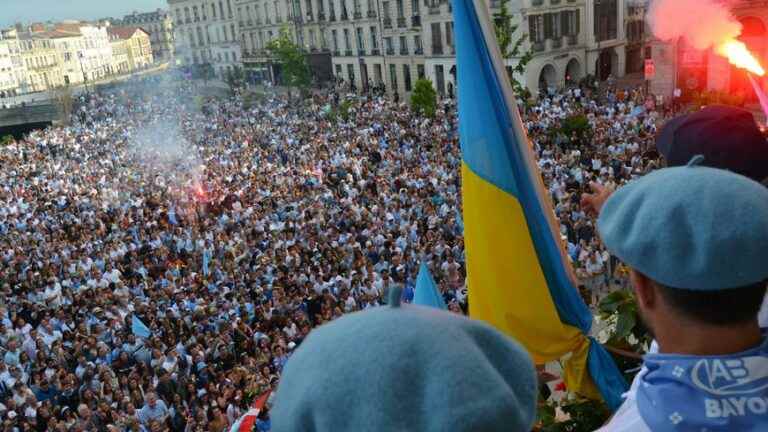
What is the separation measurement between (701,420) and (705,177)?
600 millimetres

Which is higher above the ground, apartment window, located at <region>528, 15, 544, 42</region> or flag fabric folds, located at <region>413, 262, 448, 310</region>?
apartment window, located at <region>528, 15, 544, 42</region>

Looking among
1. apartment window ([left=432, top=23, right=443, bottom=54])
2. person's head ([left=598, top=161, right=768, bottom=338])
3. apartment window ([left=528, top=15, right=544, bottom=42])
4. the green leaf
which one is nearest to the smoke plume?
the green leaf

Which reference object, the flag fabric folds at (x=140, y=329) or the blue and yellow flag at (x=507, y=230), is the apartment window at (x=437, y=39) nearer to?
the flag fabric folds at (x=140, y=329)

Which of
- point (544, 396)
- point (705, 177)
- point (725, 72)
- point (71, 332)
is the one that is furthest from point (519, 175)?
point (725, 72)

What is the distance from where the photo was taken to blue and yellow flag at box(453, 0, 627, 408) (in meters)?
4.09

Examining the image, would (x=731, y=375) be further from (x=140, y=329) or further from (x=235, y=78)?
(x=235, y=78)

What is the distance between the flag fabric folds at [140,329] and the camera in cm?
1132

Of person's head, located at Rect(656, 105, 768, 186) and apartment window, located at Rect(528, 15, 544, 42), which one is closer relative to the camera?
person's head, located at Rect(656, 105, 768, 186)

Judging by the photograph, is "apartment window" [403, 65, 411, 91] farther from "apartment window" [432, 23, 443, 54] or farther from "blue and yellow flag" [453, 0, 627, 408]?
"blue and yellow flag" [453, 0, 627, 408]

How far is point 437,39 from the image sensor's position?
4150 centimetres

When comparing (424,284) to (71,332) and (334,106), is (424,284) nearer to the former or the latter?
(71,332)

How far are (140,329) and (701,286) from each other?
11143 millimetres

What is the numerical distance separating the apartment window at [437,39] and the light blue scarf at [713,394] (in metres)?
41.0

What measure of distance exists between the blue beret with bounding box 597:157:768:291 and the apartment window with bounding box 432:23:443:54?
134 ft
